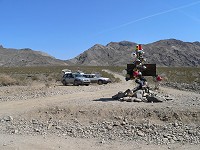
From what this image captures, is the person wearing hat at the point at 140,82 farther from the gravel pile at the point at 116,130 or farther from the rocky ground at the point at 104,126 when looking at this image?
the gravel pile at the point at 116,130

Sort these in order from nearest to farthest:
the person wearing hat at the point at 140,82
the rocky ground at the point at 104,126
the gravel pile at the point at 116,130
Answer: the rocky ground at the point at 104,126 → the gravel pile at the point at 116,130 → the person wearing hat at the point at 140,82

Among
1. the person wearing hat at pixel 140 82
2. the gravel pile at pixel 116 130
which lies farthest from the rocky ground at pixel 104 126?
the person wearing hat at pixel 140 82

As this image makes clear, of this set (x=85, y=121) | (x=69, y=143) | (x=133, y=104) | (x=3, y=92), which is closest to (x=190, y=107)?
(x=133, y=104)

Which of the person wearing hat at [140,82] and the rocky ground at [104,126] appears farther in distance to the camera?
the person wearing hat at [140,82]

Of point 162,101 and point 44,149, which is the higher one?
point 162,101

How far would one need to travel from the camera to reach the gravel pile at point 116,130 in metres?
13.2

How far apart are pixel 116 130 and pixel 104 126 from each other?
67 cm

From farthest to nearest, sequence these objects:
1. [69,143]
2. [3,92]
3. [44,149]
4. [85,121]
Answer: [3,92] < [85,121] < [69,143] < [44,149]

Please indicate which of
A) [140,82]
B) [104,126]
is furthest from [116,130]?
[140,82]

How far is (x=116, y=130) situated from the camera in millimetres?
14039

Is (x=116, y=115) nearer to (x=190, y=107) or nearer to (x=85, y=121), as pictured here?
(x=85, y=121)

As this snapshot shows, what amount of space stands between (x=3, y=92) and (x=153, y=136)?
1647 centimetres

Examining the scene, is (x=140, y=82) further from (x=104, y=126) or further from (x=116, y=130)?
(x=116, y=130)

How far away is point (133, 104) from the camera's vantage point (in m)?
17.0
